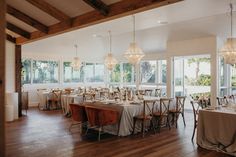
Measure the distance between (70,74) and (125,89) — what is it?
216 inches

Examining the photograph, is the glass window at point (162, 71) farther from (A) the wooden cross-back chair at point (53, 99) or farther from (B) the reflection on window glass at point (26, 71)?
(B) the reflection on window glass at point (26, 71)

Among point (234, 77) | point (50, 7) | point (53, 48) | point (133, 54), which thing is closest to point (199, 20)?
point (133, 54)

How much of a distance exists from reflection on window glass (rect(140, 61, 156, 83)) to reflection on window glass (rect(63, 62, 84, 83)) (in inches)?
147

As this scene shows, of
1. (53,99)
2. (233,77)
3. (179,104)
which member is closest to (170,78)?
(233,77)

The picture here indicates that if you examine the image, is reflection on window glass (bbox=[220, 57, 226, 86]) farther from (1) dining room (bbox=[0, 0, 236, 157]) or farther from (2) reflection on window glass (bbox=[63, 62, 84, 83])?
(2) reflection on window glass (bbox=[63, 62, 84, 83])

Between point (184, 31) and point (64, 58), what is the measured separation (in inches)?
268

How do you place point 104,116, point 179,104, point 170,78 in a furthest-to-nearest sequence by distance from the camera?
1. point 170,78
2. point 179,104
3. point 104,116

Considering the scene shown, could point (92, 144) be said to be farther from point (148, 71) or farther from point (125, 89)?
point (148, 71)

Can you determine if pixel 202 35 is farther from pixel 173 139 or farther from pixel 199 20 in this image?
pixel 173 139

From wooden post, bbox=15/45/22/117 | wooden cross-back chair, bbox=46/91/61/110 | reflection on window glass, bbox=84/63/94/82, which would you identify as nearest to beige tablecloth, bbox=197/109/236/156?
wooden post, bbox=15/45/22/117

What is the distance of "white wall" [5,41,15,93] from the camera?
8695mm

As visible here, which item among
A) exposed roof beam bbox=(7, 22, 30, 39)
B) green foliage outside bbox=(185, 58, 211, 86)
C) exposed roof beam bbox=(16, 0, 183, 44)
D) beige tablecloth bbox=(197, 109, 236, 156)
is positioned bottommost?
beige tablecloth bbox=(197, 109, 236, 156)

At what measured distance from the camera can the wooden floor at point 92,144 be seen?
178 inches

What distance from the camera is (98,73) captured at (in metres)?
14.7
